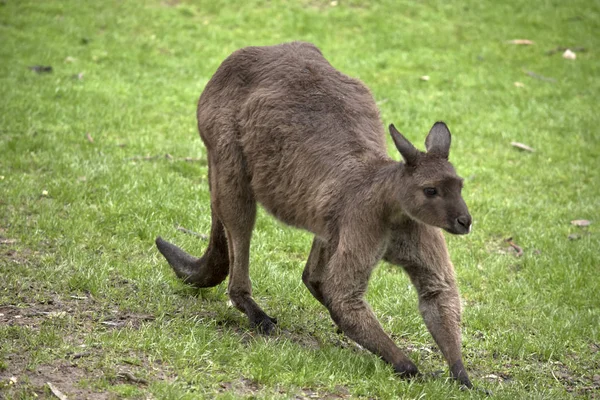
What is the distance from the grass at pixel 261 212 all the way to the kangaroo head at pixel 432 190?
1028 millimetres

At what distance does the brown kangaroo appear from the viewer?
5.19 m

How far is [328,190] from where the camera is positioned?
5621 mm

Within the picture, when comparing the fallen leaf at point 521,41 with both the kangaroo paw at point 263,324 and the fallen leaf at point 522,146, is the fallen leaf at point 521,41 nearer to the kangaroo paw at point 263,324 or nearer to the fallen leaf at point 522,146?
the fallen leaf at point 522,146

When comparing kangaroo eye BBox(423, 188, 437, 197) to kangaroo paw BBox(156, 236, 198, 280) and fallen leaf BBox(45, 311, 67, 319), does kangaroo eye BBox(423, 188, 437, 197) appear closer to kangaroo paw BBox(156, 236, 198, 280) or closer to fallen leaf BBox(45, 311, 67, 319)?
kangaroo paw BBox(156, 236, 198, 280)

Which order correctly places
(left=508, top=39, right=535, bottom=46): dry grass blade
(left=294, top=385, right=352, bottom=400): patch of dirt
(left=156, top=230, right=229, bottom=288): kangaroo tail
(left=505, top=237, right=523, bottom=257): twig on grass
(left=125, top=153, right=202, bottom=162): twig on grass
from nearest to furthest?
(left=294, top=385, right=352, bottom=400): patch of dirt < (left=156, top=230, right=229, bottom=288): kangaroo tail < (left=505, top=237, right=523, bottom=257): twig on grass < (left=125, top=153, right=202, bottom=162): twig on grass < (left=508, top=39, right=535, bottom=46): dry grass blade

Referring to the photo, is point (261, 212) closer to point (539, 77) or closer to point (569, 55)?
point (539, 77)

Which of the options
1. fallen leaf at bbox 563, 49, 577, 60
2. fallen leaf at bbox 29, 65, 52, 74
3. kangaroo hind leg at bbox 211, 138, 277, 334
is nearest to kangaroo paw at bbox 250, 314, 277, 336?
kangaroo hind leg at bbox 211, 138, 277, 334

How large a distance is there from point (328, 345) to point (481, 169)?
5143mm

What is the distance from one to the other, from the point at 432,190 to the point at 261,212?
3.80m

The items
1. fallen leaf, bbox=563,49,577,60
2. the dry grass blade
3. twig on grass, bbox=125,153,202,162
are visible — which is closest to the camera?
twig on grass, bbox=125,153,202,162

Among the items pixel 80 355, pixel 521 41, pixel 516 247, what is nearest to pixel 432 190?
pixel 80 355

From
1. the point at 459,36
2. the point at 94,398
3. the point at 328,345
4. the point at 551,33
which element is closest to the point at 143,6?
the point at 459,36

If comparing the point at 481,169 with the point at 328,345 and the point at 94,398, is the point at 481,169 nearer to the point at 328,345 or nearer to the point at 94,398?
the point at 328,345

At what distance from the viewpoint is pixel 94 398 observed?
442 centimetres
